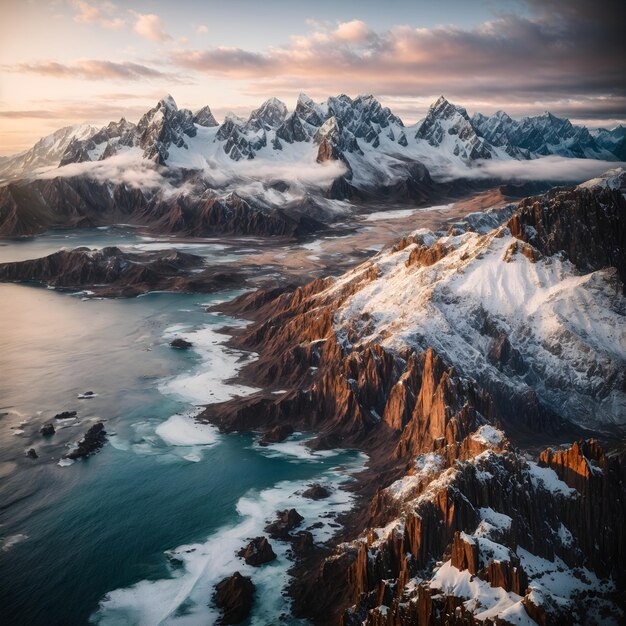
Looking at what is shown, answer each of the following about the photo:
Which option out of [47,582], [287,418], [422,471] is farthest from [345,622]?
[287,418]

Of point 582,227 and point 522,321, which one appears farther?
point 582,227

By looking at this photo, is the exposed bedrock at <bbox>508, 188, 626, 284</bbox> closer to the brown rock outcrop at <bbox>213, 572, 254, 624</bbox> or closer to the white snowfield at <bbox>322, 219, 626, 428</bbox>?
the white snowfield at <bbox>322, 219, 626, 428</bbox>

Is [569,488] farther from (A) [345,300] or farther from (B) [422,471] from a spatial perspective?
(A) [345,300]

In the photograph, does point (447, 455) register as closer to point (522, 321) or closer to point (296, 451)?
point (296, 451)

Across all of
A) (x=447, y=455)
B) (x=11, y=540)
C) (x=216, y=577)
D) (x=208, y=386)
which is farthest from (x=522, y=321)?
(x=11, y=540)

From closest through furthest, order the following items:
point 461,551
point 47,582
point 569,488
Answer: point 461,551
point 569,488
point 47,582

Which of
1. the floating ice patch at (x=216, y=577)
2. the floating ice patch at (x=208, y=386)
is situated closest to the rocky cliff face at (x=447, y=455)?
the floating ice patch at (x=216, y=577)

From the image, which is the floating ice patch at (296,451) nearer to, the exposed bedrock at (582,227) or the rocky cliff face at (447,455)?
the rocky cliff face at (447,455)
